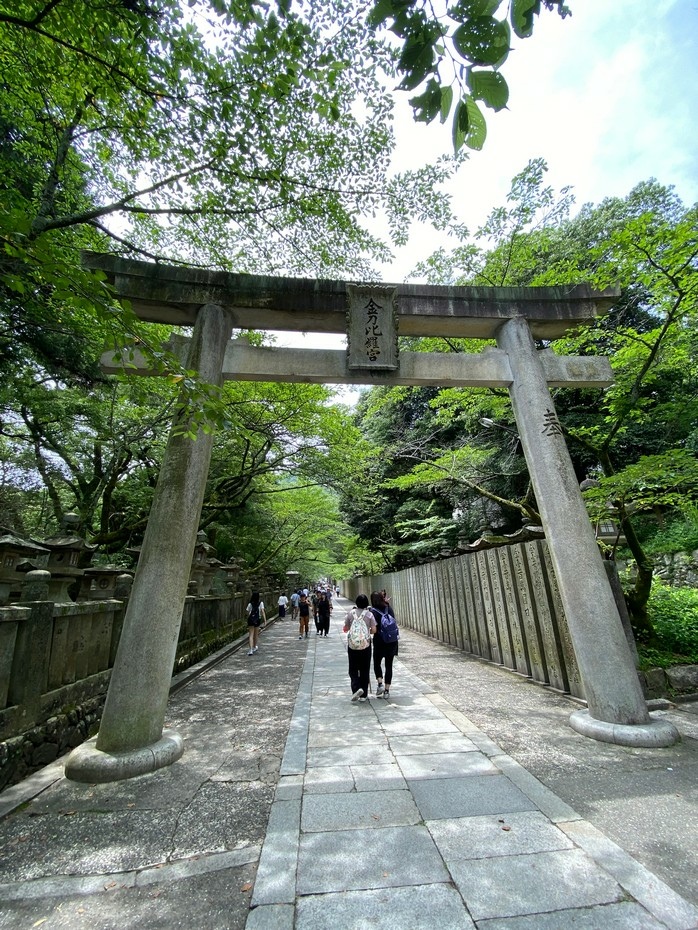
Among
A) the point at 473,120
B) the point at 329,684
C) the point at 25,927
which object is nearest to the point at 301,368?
the point at 473,120

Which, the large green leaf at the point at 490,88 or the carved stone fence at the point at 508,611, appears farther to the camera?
the carved stone fence at the point at 508,611

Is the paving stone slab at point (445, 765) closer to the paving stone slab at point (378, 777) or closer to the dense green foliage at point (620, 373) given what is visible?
the paving stone slab at point (378, 777)

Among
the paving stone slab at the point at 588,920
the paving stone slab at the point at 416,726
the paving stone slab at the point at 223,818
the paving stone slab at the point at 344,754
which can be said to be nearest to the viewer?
the paving stone slab at the point at 588,920

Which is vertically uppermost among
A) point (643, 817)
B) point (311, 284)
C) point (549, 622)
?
point (311, 284)

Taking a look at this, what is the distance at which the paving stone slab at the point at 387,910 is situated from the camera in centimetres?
209

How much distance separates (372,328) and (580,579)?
4417 mm

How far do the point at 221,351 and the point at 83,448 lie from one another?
955 cm

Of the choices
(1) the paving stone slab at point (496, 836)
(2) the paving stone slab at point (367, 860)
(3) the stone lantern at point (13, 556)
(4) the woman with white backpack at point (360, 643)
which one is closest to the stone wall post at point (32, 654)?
(3) the stone lantern at point (13, 556)

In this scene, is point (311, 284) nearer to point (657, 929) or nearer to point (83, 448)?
point (657, 929)

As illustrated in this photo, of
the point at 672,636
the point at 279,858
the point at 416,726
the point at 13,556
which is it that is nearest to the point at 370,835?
the point at 279,858

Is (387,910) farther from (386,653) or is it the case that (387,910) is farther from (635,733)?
(386,653)

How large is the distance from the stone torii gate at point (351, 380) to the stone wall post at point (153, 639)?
0.04 feet

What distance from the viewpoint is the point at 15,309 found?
6539mm

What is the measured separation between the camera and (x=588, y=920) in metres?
2.07
